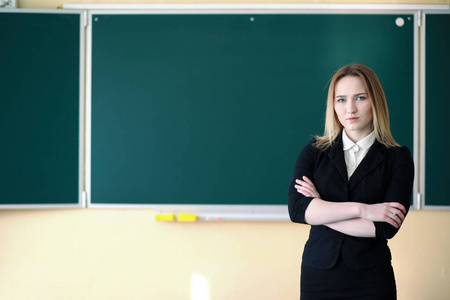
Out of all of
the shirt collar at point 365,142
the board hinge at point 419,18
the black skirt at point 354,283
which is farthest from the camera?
the board hinge at point 419,18

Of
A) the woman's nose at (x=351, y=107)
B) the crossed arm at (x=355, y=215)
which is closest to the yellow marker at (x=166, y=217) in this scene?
the crossed arm at (x=355, y=215)

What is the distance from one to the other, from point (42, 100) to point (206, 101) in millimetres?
1186

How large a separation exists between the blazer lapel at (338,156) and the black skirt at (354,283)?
32 cm

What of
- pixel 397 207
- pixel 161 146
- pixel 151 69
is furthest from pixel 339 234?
pixel 151 69

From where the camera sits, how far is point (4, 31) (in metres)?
2.92

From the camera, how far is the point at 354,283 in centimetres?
146

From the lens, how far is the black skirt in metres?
1.46

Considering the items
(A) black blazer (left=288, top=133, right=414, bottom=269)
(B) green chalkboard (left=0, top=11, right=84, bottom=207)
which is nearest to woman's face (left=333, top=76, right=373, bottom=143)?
(A) black blazer (left=288, top=133, right=414, bottom=269)

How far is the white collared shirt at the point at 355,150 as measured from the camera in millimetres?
1574

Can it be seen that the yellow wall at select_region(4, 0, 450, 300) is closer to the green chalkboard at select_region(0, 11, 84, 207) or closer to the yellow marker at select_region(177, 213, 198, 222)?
the yellow marker at select_region(177, 213, 198, 222)

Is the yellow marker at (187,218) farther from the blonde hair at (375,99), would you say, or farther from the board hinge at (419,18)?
the board hinge at (419,18)

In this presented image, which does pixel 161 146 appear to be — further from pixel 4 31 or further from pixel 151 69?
pixel 4 31

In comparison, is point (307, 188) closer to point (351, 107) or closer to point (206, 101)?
point (351, 107)

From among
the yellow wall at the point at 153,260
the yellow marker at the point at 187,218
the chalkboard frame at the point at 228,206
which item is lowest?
the yellow wall at the point at 153,260
